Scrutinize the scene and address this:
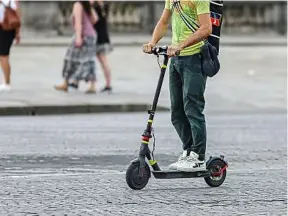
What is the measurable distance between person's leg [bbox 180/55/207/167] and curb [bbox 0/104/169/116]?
6350mm

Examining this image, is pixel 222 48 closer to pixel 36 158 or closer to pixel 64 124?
pixel 64 124

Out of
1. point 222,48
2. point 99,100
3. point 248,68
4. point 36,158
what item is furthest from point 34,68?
point 36,158

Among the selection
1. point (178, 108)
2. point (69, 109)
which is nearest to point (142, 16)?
point (69, 109)

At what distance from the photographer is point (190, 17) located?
7281mm

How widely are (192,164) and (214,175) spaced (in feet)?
0.73

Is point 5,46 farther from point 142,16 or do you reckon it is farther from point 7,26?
point 142,16

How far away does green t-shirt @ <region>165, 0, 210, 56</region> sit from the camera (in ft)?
23.6

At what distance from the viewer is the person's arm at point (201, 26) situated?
7.15 meters

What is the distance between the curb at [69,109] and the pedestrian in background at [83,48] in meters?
1.45

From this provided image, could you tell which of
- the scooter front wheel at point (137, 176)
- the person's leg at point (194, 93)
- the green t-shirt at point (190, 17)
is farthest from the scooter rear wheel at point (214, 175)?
the green t-shirt at point (190, 17)

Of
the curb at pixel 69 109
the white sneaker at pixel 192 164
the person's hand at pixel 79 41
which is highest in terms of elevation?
the person's hand at pixel 79 41

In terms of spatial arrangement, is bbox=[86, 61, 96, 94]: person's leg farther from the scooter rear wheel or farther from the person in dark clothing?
the scooter rear wheel

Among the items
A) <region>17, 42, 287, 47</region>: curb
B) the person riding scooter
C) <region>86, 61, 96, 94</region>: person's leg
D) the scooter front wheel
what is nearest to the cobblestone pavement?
the scooter front wheel

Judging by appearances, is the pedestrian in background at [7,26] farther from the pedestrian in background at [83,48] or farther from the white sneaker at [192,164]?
the white sneaker at [192,164]
